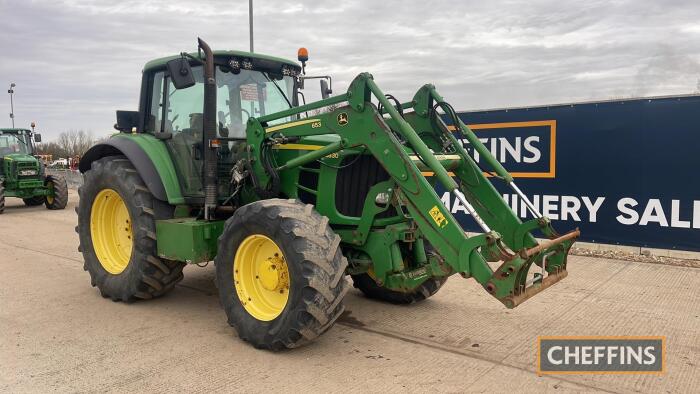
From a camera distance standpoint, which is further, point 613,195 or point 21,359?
point 613,195

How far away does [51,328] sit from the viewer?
16.0 feet

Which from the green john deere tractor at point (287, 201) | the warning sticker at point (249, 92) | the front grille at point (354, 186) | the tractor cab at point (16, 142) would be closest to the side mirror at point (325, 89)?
the green john deere tractor at point (287, 201)

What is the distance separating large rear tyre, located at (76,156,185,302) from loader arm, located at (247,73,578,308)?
1262 millimetres

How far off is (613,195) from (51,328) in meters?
7.08

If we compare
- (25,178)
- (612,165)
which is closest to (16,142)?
(25,178)

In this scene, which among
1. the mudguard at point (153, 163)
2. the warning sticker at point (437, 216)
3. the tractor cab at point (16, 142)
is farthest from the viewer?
the tractor cab at point (16, 142)

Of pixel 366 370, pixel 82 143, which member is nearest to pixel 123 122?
pixel 366 370

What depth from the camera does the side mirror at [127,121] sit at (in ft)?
19.7

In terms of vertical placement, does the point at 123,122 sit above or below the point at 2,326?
above

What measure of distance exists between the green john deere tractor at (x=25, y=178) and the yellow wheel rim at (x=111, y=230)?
9824 millimetres

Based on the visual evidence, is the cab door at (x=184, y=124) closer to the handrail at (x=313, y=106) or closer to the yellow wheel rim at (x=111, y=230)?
the handrail at (x=313, y=106)

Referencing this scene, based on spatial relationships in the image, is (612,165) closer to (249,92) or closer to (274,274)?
(249,92)

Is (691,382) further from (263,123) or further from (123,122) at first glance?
(123,122)

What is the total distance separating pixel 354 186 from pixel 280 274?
3.39 feet
